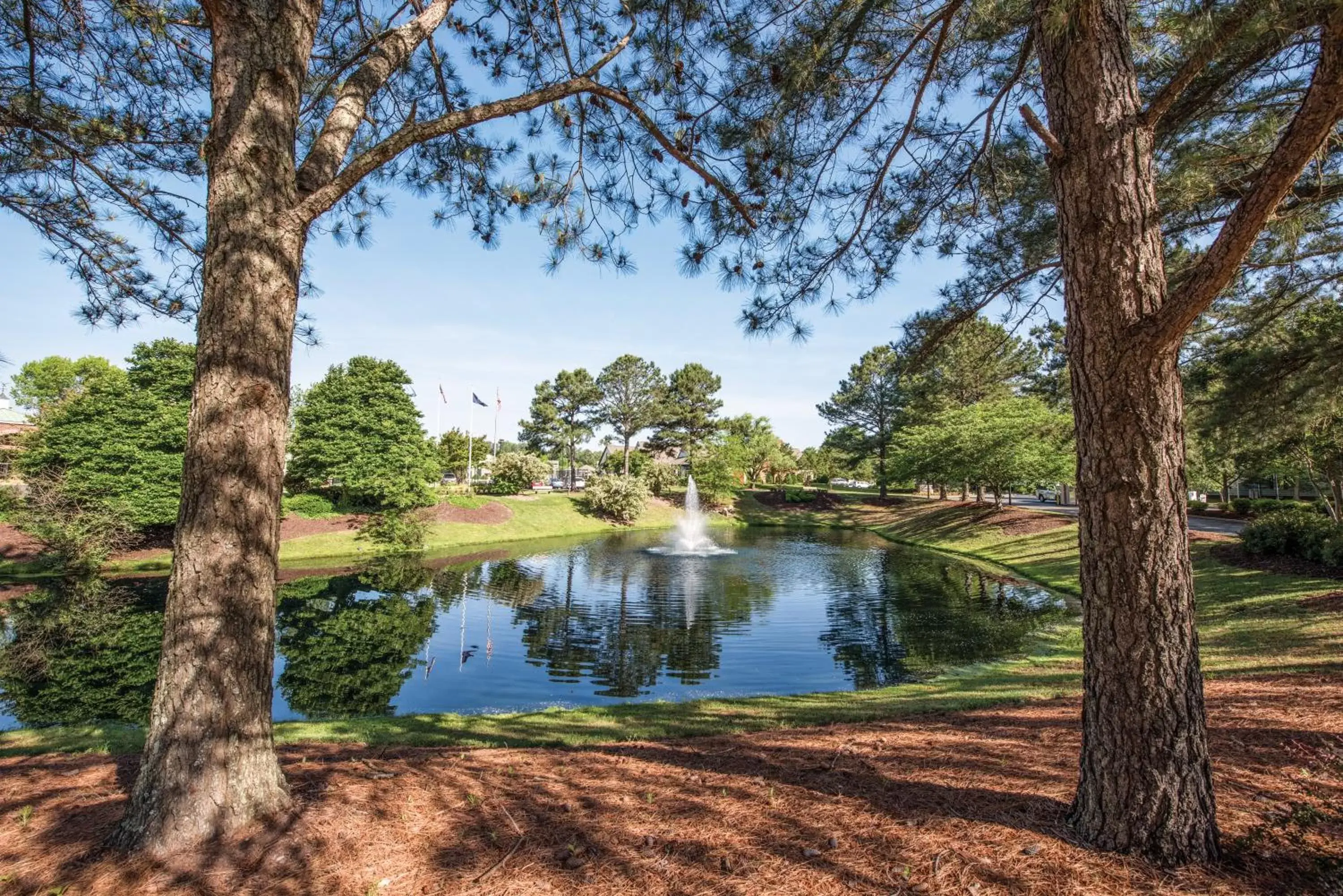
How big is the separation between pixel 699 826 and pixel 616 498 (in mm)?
32249

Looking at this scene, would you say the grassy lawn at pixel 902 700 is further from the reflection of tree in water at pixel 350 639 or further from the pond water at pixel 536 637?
the reflection of tree in water at pixel 350 639

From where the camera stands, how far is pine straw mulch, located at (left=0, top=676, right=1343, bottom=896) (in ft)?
7.77

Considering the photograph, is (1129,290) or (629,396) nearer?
(1129,290)

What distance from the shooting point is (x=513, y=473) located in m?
36.1

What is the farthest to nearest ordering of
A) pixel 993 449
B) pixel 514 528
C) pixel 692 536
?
pixel 692 536 < pixel 514 528 < pixel 993 449

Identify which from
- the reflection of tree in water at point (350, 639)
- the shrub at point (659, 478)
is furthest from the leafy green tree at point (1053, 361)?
the shrub at point (659, 478)

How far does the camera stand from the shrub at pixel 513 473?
3572 cm

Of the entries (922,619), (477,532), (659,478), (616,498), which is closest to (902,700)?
(922,619)

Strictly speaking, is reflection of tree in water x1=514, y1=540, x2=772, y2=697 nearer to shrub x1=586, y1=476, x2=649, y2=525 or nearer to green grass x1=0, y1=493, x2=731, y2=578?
green grass x1=0, y1=493, x2=731, y2=578

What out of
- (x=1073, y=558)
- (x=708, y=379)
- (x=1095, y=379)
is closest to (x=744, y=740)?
(x=1095, y=379)

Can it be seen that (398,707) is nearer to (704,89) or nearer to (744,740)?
(744,740)

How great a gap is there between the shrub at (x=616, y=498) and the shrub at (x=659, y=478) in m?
6.39

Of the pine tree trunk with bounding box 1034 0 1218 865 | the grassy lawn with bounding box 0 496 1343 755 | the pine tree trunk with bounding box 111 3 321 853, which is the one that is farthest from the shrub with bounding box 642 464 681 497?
the pine tree trunk with bounding box 1034 0 1218 865

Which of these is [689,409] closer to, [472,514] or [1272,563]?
[472,514]
